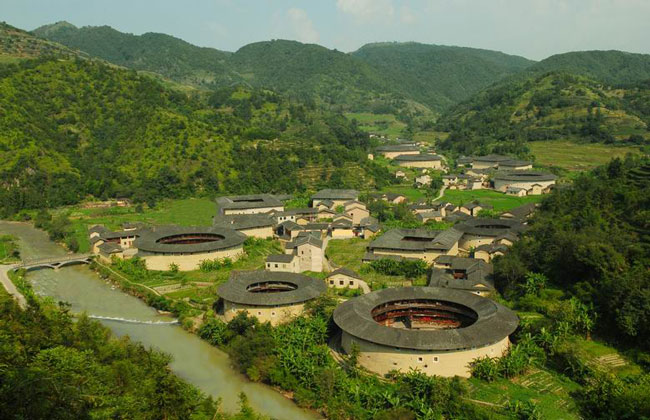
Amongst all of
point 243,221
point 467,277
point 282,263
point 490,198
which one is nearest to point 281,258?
point 282,263

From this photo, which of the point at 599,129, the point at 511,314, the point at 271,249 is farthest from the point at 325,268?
the point at 599,129

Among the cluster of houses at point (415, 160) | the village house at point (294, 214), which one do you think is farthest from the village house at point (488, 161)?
the village house at point (294, 214)

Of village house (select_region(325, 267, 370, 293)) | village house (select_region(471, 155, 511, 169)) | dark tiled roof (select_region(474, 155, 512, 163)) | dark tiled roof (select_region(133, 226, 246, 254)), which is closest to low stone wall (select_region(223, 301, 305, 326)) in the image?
village house (select_region(325, 267, 370, 293))

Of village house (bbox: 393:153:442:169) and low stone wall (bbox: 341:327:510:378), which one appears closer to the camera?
low stone wall (bbox: 341:327:510:378)

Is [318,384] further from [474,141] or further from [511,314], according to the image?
[474,141]

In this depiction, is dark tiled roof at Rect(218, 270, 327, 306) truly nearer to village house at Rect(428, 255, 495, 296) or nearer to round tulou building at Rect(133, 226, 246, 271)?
village house at Rect(428, 255, 495, 296)
